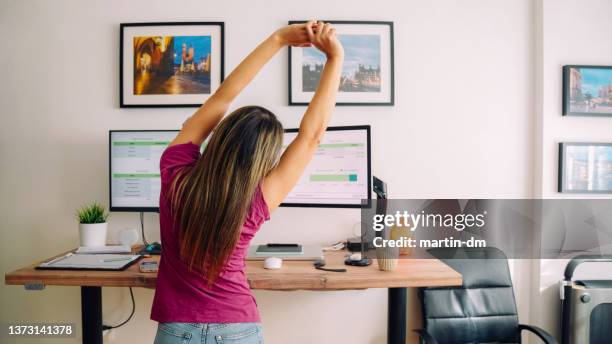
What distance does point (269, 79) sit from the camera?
2.10m

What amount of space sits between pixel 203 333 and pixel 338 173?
1.06m

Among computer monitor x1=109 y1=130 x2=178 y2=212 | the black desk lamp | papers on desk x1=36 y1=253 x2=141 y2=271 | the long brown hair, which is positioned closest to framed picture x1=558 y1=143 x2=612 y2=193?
the black desk lamp

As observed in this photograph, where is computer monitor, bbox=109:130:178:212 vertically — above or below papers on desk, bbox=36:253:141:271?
above

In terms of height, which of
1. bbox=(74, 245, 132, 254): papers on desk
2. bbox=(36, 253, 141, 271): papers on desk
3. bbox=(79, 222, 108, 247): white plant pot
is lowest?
bbox=(36, 253, 141, 271): papers on desk

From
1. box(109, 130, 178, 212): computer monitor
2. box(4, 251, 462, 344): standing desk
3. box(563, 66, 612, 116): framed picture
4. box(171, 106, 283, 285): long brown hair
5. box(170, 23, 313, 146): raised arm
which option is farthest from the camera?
box(563, 66, 612, 116): framed picture

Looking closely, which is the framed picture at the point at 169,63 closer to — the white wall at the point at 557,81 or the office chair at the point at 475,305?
the office chair at the point at 475,305

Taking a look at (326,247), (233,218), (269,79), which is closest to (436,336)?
(326,247)

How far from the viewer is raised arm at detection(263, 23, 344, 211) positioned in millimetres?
953

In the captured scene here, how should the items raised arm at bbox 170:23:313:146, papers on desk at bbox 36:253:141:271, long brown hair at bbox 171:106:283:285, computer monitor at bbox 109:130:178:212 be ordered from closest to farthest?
long brown hair at bbox 171:106:283:285
raised arm at bbox 170:23:313:146
papers on desk at bbox 36:253:141:271
computer monitor at bbox 109:130:178:212

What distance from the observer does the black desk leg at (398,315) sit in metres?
1.64

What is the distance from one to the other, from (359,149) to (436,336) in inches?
37.8

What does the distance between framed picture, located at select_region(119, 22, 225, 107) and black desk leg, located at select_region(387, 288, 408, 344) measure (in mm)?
1383

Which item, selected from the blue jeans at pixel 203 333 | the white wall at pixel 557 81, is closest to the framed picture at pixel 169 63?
the blue jeans at pixel 203 333

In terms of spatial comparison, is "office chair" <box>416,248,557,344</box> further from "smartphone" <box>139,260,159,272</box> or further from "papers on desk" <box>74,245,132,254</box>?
"papers on desk" <box>74,245,132,254</box>
